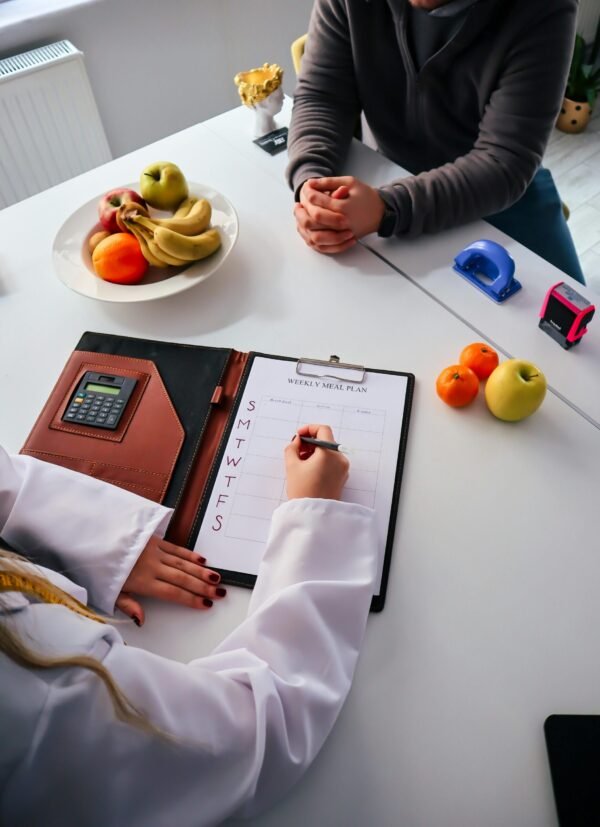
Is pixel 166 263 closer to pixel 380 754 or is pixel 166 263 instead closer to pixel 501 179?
pixel 501 179

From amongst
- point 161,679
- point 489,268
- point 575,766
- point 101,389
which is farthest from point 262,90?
point 575,766

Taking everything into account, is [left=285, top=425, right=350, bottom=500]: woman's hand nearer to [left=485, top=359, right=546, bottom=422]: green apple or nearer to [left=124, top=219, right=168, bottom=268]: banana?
[left=485, top=359, right=546, bottom=422]: green apple

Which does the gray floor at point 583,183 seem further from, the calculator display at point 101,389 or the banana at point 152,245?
the calculator display at point 101,389

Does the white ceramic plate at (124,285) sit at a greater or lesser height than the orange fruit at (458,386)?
greater

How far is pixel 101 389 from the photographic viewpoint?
0.88 metres

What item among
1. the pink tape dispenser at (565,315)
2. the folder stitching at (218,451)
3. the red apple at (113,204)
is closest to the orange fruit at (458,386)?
the pink tape dispenser at (565,315)

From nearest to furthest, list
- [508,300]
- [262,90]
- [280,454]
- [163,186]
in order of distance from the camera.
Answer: [280,454] → [508,300] → [163,186] → [262,90]

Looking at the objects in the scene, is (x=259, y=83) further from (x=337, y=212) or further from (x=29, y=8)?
(x=29, y=8)

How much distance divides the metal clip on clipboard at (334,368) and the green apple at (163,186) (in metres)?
0.41

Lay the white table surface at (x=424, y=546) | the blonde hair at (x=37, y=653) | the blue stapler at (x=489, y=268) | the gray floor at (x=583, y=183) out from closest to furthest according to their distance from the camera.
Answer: the blonde hair at (x=37, y=653), the white table surface at (x=424, y=546), the blue stapler at (x=489, y=268), the gray floor at (x=583, y=183)

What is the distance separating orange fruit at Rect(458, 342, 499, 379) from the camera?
844 millimetres

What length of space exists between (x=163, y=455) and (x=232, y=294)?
33 cm

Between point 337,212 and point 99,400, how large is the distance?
49 cm

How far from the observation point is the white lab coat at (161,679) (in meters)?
0.47
